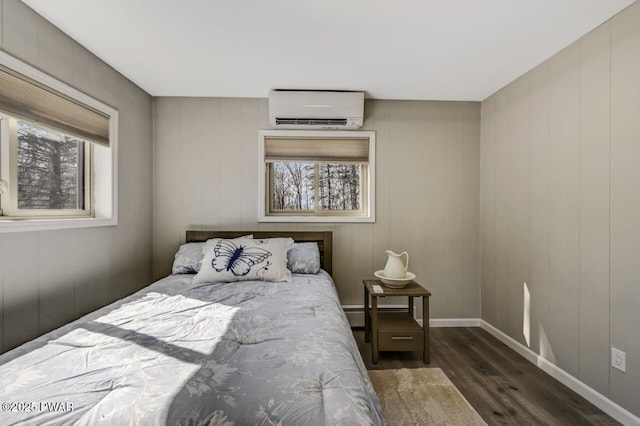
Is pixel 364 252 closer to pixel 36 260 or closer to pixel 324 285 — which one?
pixel 324 285

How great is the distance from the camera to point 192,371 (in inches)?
42.0

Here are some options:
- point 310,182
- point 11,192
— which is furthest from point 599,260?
point 11,192

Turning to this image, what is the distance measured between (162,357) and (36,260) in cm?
129

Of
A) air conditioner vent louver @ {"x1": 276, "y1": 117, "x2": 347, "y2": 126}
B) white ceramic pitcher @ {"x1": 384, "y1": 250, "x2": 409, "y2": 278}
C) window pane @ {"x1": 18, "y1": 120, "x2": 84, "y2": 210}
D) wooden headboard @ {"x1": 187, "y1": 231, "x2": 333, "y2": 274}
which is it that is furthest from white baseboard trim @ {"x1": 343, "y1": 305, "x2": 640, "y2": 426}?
window pane @ {"x1": 18, "y1": 120, "x2": 84, "y2": 210}

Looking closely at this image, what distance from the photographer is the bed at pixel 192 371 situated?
34.5 inches

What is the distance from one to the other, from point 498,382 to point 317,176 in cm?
242

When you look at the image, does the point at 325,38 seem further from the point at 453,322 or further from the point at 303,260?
the point at 453,322

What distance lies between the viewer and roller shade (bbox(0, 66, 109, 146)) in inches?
63.7

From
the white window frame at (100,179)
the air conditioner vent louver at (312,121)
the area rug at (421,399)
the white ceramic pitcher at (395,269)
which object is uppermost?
the air conditioner vent louver at (312,121)

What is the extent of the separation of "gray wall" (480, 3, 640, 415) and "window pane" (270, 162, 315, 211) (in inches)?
76.0

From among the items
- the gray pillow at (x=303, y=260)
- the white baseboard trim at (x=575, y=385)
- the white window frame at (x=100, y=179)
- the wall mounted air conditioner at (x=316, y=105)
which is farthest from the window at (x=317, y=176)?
the white baseboard trim at (x=575, y=385)

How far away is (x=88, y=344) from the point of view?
1307 mm

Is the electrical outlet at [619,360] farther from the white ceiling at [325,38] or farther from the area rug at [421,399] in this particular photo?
the white ceiling at [325,38]

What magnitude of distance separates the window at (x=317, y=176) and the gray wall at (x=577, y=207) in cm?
134
